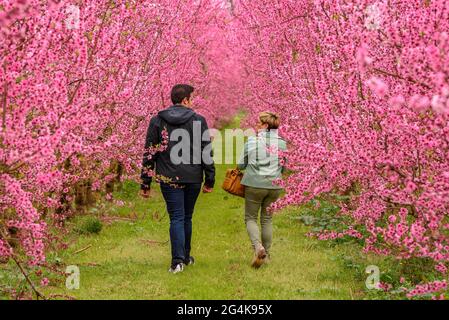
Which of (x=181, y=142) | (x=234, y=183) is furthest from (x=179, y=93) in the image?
(x=234, y=183)

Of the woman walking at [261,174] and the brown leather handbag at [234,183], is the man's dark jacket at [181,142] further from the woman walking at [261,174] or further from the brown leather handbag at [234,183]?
the woman walking at [261,174]

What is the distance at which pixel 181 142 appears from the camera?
7082mm

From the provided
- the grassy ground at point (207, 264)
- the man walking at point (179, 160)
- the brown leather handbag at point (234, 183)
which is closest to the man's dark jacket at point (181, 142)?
the man walking at point (179, 160)

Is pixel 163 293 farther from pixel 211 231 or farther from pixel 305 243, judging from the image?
pixel 211 231

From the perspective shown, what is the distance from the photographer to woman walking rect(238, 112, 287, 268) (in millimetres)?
7445

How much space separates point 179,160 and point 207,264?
1517 millimetres

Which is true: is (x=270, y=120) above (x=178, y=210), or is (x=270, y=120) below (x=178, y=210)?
above

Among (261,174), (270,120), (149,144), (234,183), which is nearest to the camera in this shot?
(149,144)

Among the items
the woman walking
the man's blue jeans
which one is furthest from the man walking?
the woman walking

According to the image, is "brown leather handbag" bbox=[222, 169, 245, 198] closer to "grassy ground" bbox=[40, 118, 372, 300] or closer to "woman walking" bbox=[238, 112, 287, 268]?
"woman walking" bbox=[238, 112, 287, 268]

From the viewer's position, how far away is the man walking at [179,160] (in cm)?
709

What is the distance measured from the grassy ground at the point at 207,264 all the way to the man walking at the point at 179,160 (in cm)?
59

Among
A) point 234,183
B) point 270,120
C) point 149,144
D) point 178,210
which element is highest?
point 270,120

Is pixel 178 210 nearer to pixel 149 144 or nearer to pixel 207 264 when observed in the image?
pixel 149 144
